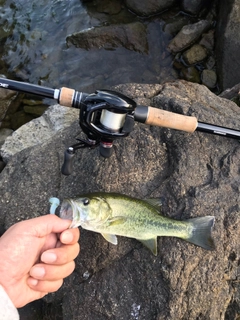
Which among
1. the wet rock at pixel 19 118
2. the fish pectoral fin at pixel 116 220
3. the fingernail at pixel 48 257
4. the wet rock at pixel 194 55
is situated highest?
the fish pectoral fin at pixel 116 220

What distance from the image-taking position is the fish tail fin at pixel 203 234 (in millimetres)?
3971

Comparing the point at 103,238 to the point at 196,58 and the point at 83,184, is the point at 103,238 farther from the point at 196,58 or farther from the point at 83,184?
the point at 196,58

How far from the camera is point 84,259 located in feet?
14.6

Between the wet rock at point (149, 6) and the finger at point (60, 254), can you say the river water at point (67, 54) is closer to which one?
the wet rock at point (149, 6)

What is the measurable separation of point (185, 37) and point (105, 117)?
20.0 ft

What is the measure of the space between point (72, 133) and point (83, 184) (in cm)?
99

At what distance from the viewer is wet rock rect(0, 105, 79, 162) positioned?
641cm

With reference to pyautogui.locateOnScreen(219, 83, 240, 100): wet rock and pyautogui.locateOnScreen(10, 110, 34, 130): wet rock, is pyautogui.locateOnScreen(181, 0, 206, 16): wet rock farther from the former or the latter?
pyautogui.locateOnScreen(10, 110, 34, 130): wet rock

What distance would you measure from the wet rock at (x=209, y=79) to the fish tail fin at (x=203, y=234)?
5.22 metres

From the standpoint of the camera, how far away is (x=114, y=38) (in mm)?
9117

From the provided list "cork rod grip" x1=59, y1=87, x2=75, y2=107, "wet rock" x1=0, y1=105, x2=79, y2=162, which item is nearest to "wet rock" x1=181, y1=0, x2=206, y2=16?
"wet rock" x1=0, y1=105, x2=79, y2=162

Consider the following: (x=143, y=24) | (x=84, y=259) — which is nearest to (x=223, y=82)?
(x=143, y=24)

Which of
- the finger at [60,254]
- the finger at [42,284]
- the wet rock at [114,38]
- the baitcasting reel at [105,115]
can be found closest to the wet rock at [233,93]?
the wet rock at [114,38]

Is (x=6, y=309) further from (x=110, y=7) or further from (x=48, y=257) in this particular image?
(x=110, y=7)
